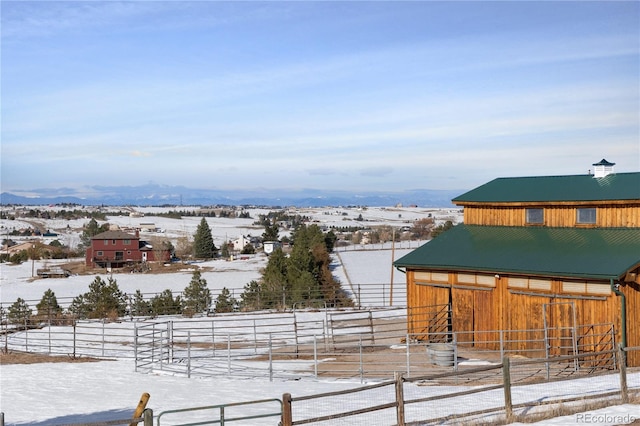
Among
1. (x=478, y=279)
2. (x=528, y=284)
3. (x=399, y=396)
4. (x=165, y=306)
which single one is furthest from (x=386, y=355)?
(x=165, y=306)

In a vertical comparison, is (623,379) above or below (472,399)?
above

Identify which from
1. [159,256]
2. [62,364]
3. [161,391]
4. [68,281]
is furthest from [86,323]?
[159,256]

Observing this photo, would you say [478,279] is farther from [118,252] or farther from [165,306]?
[118,252]

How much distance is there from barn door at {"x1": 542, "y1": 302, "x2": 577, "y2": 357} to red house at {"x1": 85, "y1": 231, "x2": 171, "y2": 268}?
7742 centimetres

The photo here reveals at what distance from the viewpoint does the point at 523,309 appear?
23.9m

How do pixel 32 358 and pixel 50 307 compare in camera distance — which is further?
pixel 50 307

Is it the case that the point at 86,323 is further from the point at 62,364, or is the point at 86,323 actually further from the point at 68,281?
the point at 68,281

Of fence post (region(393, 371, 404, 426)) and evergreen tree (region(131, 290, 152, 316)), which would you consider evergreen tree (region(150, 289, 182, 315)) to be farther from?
fence post (region(393, 371, 404, 426))

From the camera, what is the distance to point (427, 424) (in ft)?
44.5

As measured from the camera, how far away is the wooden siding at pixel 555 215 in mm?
24750

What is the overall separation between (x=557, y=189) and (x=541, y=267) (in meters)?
5.32

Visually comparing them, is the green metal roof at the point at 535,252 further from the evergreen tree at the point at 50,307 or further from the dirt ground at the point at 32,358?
the evergreen tree at the point at 50,307

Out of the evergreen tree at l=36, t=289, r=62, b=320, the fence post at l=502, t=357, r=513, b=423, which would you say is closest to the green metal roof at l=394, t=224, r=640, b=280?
the fence post at l=502, t=357, r=513, b=423

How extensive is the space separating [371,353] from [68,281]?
55912 mm
